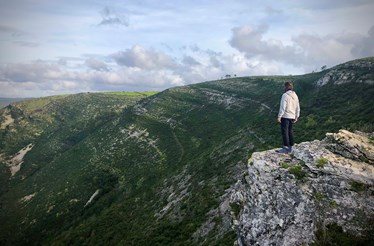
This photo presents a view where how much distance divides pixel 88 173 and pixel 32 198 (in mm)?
31758

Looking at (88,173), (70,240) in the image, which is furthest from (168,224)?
(88,173)

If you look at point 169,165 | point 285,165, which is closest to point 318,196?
point 285,165

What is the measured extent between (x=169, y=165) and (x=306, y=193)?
253 feet

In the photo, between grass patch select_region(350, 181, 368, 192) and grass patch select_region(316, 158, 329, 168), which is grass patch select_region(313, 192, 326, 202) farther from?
grass patch select_region(316, 158, 329, 168)

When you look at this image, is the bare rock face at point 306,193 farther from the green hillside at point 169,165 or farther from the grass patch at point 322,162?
the green hillside at point 169,165

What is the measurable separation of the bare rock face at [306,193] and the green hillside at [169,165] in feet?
45.7

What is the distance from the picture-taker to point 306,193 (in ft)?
54.5

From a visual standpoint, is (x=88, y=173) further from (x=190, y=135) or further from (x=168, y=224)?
(x=168, y=224)

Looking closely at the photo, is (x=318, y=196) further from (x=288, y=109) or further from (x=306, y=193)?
(x=288, y=109)

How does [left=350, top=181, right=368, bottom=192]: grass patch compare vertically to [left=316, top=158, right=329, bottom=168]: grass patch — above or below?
below

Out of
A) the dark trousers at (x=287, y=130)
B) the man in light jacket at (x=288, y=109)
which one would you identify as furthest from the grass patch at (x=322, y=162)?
the dark trousers at (x=287, y=130)

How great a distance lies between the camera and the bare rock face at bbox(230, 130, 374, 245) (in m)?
15.4

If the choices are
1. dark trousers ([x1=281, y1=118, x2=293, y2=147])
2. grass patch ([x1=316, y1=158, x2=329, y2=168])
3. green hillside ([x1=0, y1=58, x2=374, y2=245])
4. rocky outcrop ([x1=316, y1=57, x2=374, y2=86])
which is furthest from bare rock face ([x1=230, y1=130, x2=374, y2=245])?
rocky outcrop ([x1=316, y1=57, x2=374, y2=86])

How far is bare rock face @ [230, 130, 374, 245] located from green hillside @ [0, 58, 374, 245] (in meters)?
13.9
